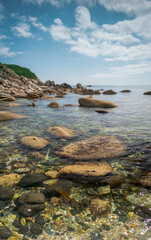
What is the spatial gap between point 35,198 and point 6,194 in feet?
2.17

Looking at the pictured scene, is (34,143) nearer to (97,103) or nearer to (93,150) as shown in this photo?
(93,150)

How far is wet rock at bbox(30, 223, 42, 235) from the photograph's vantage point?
2.19 metres

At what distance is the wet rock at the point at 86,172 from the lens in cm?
352

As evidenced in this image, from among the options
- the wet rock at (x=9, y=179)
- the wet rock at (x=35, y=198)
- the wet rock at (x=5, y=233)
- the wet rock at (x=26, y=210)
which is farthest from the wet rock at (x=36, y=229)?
the wet rock at (x=9, y=179)

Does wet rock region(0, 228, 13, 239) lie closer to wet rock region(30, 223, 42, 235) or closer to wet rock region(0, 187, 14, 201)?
wet rock region(30, 223, 42, 235)

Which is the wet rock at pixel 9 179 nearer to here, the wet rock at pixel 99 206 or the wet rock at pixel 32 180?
the wet rock at pixel 32 180

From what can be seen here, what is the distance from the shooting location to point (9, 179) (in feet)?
11.3

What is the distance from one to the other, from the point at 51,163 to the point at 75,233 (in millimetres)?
2258

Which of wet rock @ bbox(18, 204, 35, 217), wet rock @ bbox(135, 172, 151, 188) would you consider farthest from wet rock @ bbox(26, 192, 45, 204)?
wet rock @ bbox(135, 172, 151, 188)

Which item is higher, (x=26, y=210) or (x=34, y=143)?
(x=34, y=143)

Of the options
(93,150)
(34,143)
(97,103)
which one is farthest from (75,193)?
(97,103)

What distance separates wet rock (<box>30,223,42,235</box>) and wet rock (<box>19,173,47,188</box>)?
1.04 metres

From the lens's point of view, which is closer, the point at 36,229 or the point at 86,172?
the point at 36,229

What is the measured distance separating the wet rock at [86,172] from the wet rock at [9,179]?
1063 mm
